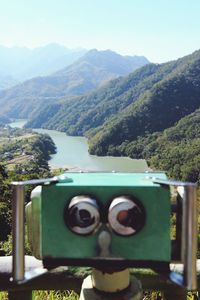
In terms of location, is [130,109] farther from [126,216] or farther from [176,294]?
[126,216]

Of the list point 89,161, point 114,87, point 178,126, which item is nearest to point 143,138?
point 178,126

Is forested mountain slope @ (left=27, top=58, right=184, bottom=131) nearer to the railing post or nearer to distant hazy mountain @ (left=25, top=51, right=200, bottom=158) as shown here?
distant hazy mountain @ (left=25, top=51, right=200, bottom=158)

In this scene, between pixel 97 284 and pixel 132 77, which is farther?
pixel 132 77

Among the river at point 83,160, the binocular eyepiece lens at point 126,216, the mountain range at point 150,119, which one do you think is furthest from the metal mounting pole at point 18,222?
the river at point 83,160

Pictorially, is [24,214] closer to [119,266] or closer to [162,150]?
[119,266]

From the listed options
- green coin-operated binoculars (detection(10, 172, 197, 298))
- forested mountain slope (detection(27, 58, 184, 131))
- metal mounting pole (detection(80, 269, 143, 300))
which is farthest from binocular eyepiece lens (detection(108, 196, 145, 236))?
forested mountain slope (detection(27, 58, 184, 131))

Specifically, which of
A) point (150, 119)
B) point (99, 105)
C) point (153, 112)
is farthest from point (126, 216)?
point (99, 105)

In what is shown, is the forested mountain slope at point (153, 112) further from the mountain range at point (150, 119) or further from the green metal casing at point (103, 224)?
the green metal casing at point (103, 224)
